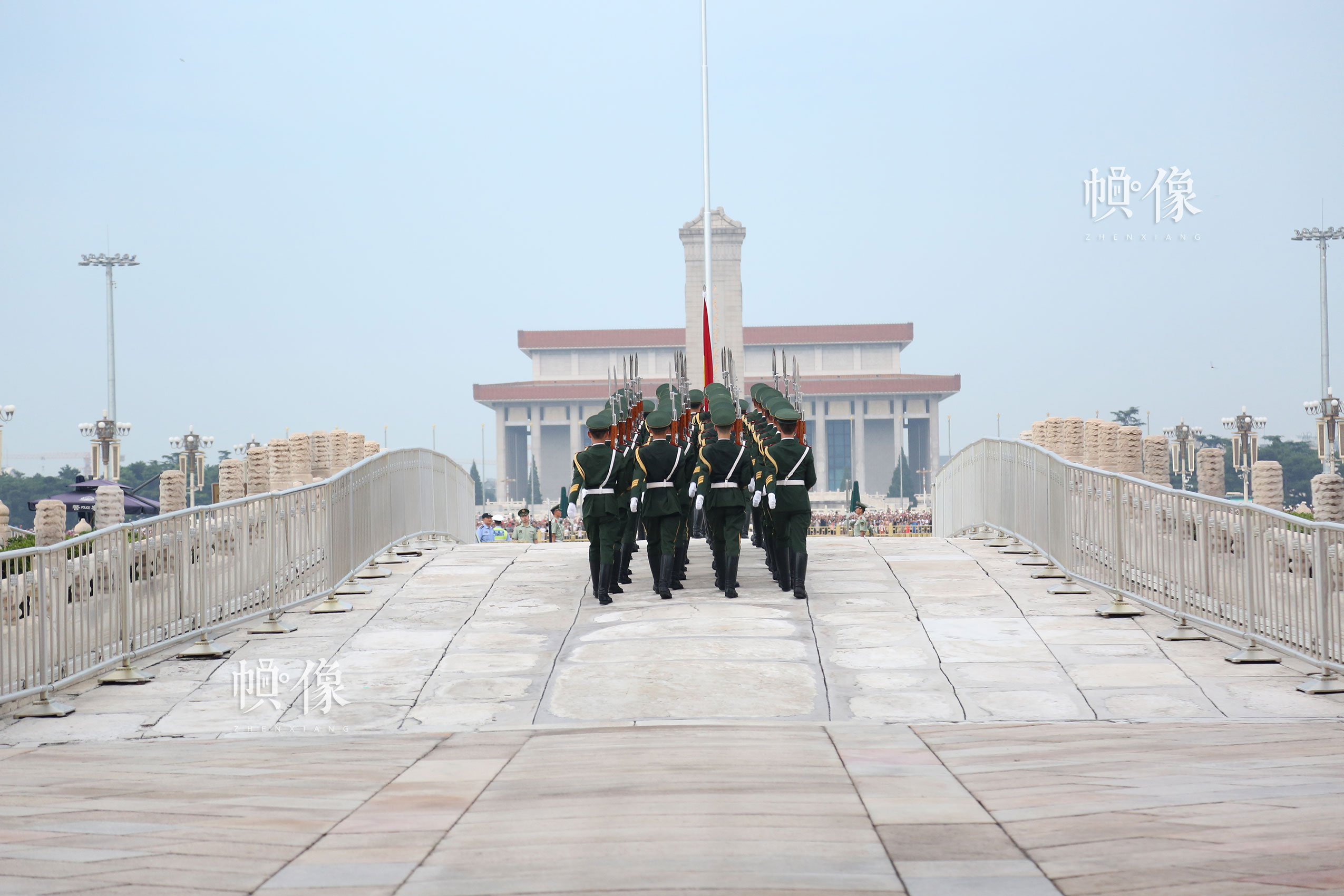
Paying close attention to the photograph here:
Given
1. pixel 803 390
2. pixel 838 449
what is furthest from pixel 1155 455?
pixel 838 449

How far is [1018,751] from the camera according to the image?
6320 mm

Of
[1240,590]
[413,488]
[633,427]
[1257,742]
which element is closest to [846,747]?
[1257,742]

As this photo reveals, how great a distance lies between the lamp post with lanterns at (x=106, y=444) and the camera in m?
39.6

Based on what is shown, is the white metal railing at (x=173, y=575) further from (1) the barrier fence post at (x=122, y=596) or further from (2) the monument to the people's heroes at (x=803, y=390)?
(2) the monument to the people's heroes at (x=803, y=390)

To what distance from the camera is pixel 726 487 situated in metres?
11.3

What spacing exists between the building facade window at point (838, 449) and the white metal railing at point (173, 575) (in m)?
94.3

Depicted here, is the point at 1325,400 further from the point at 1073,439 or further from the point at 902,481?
the point at 902,481

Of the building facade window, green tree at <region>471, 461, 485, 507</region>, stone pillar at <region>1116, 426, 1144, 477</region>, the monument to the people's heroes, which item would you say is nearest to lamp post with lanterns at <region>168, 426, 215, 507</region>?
stone pillar at <region>1116, 426, 1144, 477</region>

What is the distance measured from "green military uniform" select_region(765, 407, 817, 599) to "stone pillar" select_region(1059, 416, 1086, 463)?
12.7 meters

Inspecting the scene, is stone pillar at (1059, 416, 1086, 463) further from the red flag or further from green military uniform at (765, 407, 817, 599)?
green military uniform at (765, 407, 817, 599)

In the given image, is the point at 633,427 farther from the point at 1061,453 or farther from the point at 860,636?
the point at 1061,453

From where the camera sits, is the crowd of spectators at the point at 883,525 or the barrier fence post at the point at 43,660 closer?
the barrier fence post at the point at 43,660

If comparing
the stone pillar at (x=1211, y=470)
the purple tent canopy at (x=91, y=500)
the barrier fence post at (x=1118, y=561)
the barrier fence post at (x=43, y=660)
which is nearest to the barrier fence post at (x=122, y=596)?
the barrier fence post at (x=43, y=660)

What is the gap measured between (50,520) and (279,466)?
159 inches
